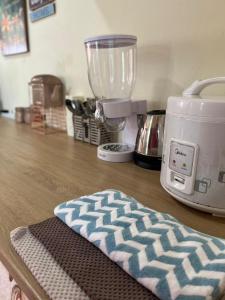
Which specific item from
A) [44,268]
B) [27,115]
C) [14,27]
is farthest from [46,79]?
[44,268]

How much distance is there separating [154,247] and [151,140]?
0.45 meters

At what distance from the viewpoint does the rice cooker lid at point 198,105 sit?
46cm

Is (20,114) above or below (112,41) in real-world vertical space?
below

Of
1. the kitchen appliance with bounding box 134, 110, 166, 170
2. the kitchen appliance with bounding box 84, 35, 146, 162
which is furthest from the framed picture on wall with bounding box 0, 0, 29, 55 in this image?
the kitchen appliance with bounding box 134, 110, 166, 170

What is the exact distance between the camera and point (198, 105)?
→ 480mm

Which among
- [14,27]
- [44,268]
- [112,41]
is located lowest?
[44,268]

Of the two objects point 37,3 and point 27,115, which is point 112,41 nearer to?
point 37,3

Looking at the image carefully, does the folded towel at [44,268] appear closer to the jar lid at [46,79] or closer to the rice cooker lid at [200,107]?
the rice cooker lid at [200,107]

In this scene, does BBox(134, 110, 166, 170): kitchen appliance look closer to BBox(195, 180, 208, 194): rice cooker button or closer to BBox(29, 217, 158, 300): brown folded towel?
BBox(195, 180, 208, 194): rice cooker button

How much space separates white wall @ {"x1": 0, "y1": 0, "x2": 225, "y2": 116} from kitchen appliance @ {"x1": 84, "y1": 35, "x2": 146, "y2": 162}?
0.05 m

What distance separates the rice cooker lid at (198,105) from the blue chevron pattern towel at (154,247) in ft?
0.69

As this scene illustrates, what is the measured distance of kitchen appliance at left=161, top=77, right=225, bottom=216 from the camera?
473mm

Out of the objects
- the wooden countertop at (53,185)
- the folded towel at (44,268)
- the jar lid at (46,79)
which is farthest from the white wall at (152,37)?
the folded towel at (44,268)

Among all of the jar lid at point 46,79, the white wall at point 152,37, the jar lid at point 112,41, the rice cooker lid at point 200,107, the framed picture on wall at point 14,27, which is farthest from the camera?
the framed picture on wall at point 14,27
